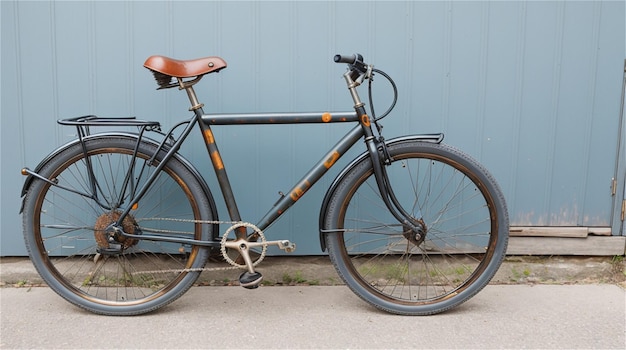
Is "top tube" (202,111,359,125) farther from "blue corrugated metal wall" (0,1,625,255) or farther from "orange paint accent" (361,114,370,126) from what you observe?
"blue corrugated metal wall" (0,1,625,255)

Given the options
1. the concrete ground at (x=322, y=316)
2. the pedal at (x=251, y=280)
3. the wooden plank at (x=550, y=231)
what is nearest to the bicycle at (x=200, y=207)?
the pedal at (x=251, y=280)

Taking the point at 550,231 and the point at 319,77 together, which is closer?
the point at 319,77

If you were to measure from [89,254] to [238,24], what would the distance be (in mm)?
1689

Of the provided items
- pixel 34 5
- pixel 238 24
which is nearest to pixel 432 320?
pixel 238 24

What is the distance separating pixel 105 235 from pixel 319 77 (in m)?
1.52

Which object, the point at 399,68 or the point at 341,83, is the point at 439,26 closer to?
the point at 399,68

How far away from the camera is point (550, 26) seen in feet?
10.8

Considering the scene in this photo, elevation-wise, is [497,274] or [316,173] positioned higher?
[316,173]

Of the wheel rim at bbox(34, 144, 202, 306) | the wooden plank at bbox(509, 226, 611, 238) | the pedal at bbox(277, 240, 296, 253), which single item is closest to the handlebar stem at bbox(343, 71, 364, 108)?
the pedal at bbox(277, 240, 296, 253)

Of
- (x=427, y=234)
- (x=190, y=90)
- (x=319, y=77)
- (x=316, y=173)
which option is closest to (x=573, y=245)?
(x=427, y=234)

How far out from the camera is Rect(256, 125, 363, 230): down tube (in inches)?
116

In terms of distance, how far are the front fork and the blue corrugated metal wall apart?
0.44m

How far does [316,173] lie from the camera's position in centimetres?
297

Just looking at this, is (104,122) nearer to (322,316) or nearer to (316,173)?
(316,173)
